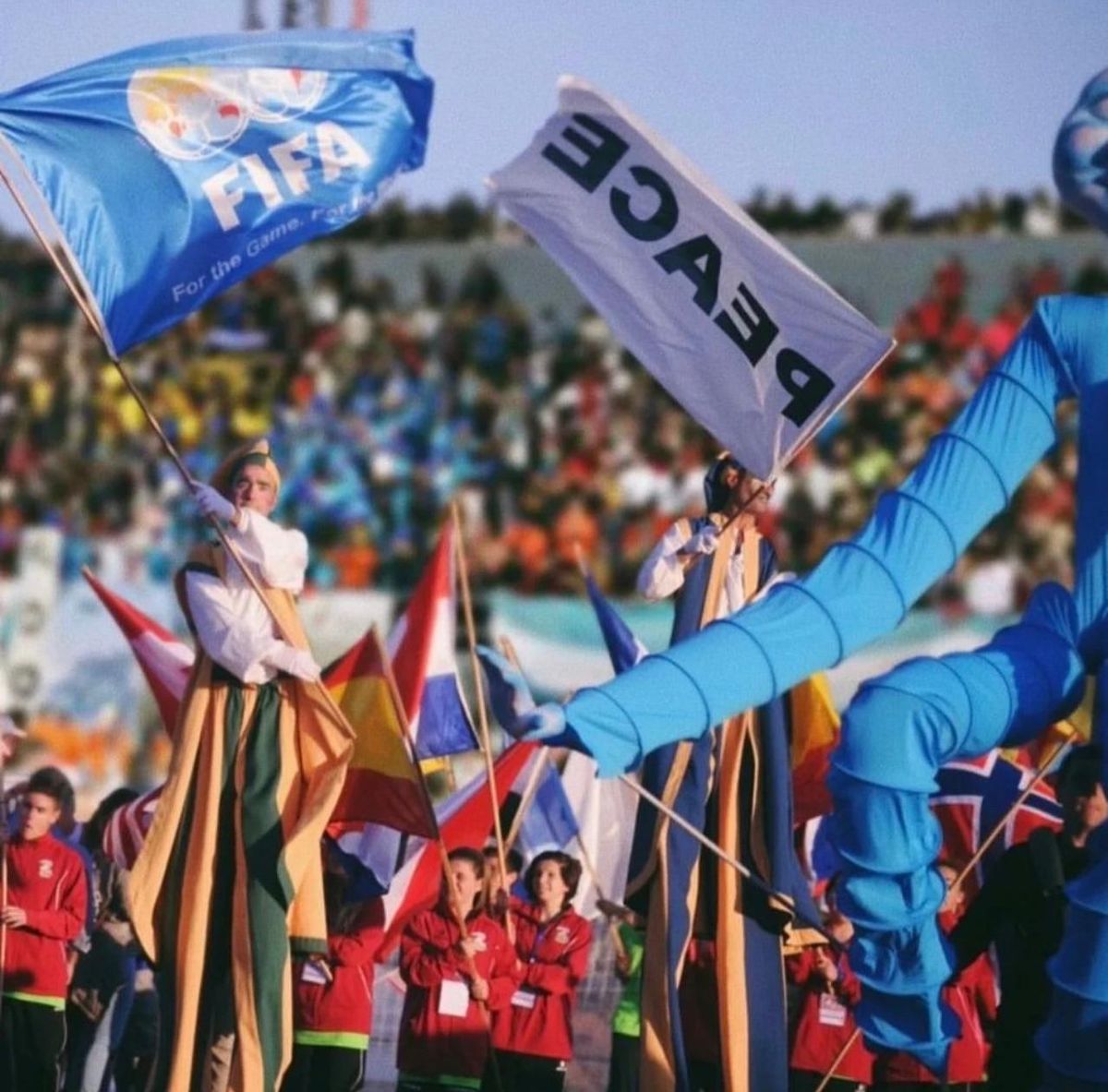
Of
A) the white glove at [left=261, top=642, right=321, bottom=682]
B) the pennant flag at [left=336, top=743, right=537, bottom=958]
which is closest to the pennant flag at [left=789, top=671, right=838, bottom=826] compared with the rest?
the pennant flag at [left=336, top=743, right=537, bottom=958]

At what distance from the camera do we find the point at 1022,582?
20125mm

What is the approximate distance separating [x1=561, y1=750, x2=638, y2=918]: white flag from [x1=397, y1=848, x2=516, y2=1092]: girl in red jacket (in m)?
1.95

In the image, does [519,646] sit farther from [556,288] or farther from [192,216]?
[192,216]

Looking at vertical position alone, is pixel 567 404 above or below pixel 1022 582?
above

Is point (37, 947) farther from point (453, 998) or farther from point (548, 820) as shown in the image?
point (548, 820)

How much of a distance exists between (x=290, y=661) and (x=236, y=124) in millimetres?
1871

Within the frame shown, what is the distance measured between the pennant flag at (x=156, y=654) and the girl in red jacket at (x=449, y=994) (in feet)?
4.49

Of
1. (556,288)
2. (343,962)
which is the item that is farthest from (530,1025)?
(556,288)

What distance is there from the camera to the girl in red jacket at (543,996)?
10.8 metres

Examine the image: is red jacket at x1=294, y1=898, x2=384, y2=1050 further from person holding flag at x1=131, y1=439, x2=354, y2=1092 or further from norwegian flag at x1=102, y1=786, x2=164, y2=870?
norwegian flag at x1=102, y1=786, x2=164, y2=870

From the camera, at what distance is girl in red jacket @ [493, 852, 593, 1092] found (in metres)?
10.8

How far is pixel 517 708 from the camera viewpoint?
6.27 meters

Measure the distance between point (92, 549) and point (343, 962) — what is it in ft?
45.1

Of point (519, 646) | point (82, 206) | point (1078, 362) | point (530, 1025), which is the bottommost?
point (530, 1025)
